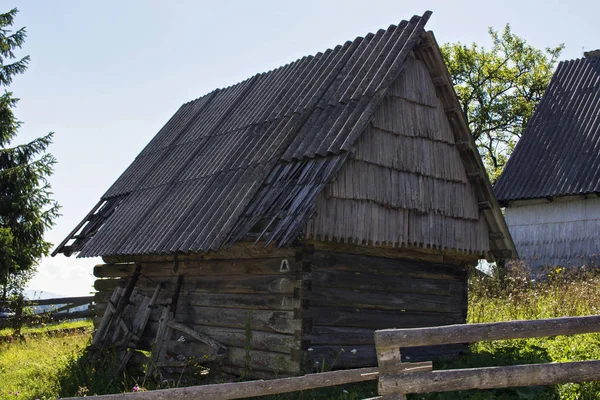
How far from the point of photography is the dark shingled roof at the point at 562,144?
66.5ft

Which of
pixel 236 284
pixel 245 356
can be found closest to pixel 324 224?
pixel 236 284

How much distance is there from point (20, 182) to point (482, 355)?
15.8 m

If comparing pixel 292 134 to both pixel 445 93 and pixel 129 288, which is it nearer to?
pixel 445 93

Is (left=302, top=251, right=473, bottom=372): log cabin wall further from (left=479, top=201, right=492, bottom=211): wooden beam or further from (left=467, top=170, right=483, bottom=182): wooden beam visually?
(left=467, top=170, right=483, bottom=182): wooden beam

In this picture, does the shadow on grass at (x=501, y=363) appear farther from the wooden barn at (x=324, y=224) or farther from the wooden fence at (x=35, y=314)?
the wooden fence at (x=35, y=314)

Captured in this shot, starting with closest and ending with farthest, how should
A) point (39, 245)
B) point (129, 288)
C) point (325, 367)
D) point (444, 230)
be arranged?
point (325, 367) → point (444, 230) → point (129, 288) → point (39, 245)

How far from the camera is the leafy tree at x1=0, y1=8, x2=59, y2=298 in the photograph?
70.3 feet

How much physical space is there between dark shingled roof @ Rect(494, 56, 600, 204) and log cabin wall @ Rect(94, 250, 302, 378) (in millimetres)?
12343

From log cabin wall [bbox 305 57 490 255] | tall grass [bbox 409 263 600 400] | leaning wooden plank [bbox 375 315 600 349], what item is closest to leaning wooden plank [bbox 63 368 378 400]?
leaning wooden plank [bbox 375 315 600 349]

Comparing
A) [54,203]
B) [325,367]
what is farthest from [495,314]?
[54,203]

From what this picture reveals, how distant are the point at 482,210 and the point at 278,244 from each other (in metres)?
4.46

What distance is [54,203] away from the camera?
22.5m

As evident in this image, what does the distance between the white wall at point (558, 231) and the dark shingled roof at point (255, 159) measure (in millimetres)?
10711

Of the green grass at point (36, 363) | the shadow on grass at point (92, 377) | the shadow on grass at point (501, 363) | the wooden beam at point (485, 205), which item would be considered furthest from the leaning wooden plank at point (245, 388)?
the green grass at point (36, 363)
